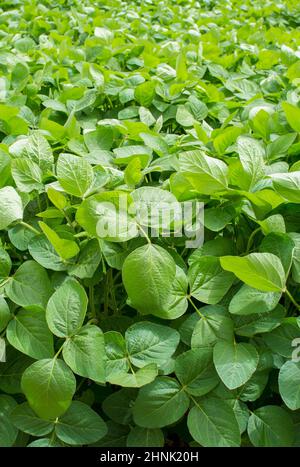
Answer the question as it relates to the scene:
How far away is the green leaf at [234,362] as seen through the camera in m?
0.74

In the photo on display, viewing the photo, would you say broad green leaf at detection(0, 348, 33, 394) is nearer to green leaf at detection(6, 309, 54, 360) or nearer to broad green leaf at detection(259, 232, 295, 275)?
green leaf at detection(6, 309, 54, 360)

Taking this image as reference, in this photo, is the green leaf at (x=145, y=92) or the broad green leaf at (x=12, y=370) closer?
the broad green leaf at (x=12, y=370)

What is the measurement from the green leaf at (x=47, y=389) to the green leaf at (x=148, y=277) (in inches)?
5.4

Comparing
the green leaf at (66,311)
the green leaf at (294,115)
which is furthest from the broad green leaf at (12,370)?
the green leaf at (294,115)

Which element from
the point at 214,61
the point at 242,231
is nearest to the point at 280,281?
the point at 242,231

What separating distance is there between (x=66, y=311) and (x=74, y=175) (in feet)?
0.76

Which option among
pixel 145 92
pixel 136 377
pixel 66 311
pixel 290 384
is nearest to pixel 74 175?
pixel 66 311

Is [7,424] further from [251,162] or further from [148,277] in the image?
[251,162]

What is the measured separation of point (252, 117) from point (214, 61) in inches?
29.1

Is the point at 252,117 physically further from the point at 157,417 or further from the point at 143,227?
the point at 157,417

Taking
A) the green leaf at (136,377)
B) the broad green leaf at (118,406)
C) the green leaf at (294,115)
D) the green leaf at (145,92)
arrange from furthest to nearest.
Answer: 1. the green leaf at (145,92)
2. the green leaf at (294,115)
3. the broad green leaf at (118,406)
4. the green leaf at (136,377)

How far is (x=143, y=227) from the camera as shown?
2.70 feet

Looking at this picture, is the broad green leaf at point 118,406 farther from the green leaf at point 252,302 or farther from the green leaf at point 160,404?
the green leaf at point 252,302

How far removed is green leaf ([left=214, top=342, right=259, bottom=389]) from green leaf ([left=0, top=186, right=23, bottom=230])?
35 cm
